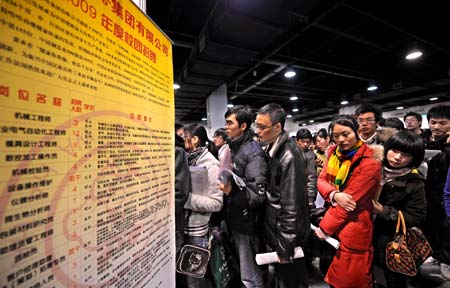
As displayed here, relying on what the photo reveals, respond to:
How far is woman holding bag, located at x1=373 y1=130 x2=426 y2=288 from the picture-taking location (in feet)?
4.62

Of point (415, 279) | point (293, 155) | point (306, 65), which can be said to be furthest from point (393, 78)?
point (293, 155)

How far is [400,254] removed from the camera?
4.36 feet

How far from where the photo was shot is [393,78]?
6.69 metres

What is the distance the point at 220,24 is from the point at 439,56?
20.5ft

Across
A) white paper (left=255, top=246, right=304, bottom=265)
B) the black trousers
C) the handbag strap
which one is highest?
the handbag strap

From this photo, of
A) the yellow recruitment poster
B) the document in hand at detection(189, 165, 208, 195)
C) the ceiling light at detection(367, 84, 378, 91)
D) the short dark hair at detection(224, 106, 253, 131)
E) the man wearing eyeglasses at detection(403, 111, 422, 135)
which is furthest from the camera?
the ceiling light at detection(367, 84, 378, 91)

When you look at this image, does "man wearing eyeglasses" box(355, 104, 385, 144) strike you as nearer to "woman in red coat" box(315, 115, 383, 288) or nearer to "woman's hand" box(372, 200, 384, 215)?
"woman in red coat" box(315, 115, 383, 288)

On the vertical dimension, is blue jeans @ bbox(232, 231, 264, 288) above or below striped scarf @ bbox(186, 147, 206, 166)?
below

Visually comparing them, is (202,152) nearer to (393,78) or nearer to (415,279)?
(415,279)

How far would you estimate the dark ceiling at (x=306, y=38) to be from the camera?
2771 mm

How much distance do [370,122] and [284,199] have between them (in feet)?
4.36

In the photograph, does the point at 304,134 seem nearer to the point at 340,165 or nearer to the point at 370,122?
the point at 370,122

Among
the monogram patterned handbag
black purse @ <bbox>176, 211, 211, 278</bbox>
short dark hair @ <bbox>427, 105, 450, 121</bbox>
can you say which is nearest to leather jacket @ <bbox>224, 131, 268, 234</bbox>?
black purse @ <bbox>176, 211, 211, 278</bbox>

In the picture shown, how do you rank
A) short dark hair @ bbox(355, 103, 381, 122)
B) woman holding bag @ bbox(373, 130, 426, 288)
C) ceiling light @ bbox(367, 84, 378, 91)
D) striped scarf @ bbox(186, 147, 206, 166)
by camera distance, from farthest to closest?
ceiling light @ bbox(367, 84, 378, 91)
short dark hair @ bbox(355, 103, 381, 122)
striped scarf @ bbox(186, 147, 206, 166)
woman holding bag @ bbox(373, 130, 426, 288)
